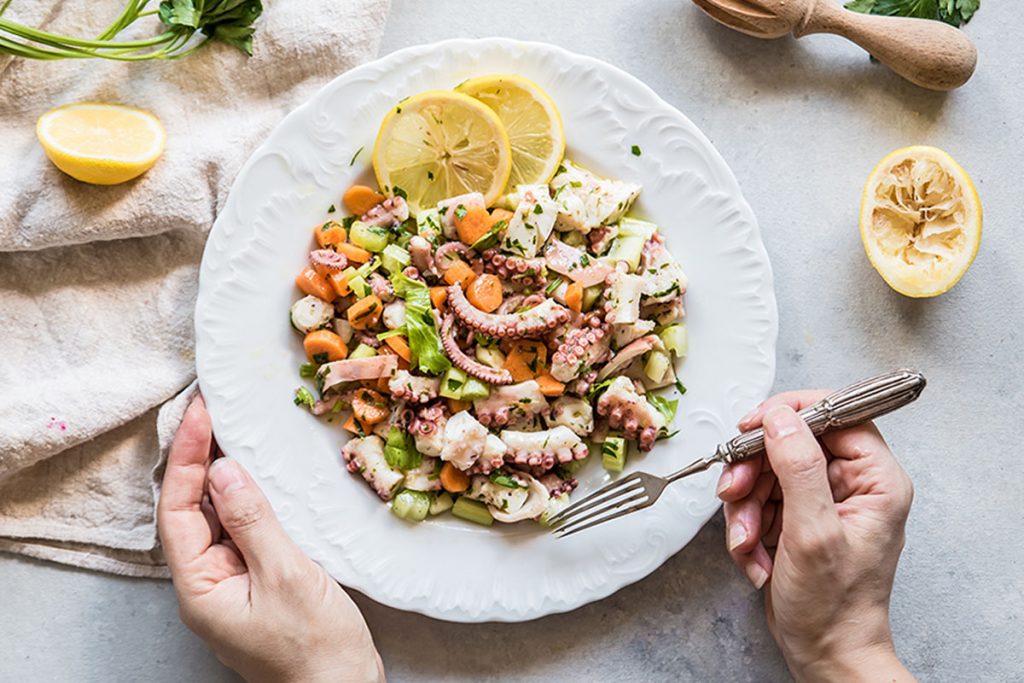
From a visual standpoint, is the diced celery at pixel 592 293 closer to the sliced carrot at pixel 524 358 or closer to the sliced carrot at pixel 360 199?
the sliced carrot at pixel 524 358

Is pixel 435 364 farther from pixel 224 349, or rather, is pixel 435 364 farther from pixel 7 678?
pixel 7 678

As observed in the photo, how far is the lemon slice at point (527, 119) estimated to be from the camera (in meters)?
3.16

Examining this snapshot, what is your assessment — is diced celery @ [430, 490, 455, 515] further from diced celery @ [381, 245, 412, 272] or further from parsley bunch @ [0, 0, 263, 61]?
parsley bunch @ [0, 0, 263, 61]

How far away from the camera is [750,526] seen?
3.13 m

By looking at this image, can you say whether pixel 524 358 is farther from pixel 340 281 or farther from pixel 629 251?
pixel 340 281

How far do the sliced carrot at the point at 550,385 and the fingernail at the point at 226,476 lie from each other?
0.99 m

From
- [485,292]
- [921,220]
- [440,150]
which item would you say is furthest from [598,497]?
[921,220]

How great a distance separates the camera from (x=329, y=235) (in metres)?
3.18

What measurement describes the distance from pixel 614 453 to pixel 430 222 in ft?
3.17

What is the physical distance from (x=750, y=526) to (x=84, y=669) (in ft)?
7.68

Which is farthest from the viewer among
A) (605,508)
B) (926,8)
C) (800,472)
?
(926,8)

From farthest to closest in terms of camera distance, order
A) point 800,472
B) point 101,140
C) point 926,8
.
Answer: point 926,8 < point 101,140 < point 800,472

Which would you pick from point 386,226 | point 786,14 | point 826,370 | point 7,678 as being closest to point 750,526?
point 826,370

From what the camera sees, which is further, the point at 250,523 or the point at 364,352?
the point at 364,352
